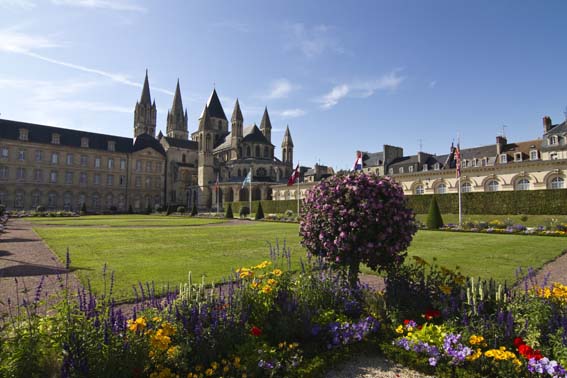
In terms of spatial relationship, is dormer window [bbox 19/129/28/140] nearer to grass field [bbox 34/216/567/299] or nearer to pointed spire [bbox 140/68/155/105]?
pointed spire [bbox 140/68/155/105]

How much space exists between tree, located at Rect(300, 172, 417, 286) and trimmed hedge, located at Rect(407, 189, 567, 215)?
1976cm

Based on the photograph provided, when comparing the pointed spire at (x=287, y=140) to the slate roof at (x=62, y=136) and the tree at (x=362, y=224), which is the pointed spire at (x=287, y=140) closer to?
the slate roof at (x=62, y=136)

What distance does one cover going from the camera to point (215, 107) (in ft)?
271

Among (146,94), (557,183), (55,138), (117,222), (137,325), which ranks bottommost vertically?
(117,222)

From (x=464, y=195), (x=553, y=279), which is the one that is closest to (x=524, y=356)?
(x=553, y=279)

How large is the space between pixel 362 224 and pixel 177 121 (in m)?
88.9

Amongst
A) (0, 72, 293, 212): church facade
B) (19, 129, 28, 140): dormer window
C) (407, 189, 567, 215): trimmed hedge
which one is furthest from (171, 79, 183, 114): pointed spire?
(407, 189, 567, 215): trimmed hedge

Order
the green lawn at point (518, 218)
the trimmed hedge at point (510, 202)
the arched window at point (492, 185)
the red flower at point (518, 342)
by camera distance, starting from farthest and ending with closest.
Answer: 1. the arched window at point (492, 185)
2. the trimmed hedge at point (510, 202)
3. the green lawn at point (518, 218)
4. the red flower at point (518, 342)

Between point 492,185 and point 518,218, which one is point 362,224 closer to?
point 518,218

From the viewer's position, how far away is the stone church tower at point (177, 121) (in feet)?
283

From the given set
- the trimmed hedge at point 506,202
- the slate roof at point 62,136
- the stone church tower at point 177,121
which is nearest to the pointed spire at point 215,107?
the stone church tower at point 177,121

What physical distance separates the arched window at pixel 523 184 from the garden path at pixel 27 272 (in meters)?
38.0

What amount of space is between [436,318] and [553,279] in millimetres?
5003

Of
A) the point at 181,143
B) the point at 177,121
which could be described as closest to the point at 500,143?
the point at 181,143
